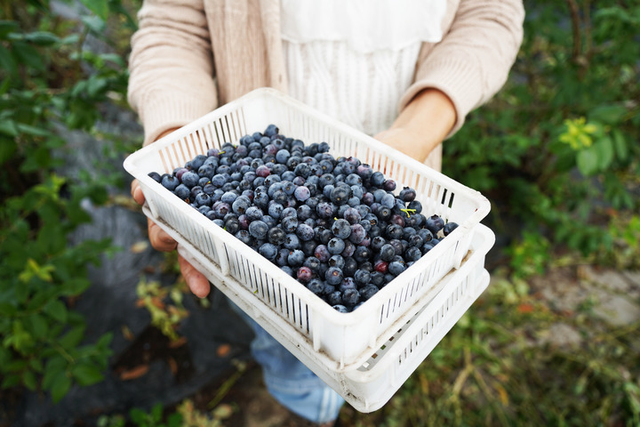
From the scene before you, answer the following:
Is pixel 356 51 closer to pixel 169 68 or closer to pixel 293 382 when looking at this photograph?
pixel 169 68

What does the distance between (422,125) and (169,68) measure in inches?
29.0

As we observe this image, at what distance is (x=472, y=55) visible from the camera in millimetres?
1302

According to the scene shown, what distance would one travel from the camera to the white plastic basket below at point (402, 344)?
83 centimetres

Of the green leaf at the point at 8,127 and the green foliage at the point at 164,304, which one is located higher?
the green leaf at the point at 8,127

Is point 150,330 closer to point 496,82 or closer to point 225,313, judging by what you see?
point 225,313

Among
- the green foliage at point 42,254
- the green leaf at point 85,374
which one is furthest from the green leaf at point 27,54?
the green leaf at point 85,374

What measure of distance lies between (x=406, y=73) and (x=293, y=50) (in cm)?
37

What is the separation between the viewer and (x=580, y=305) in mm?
2305

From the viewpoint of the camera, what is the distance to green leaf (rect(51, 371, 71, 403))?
1315mm

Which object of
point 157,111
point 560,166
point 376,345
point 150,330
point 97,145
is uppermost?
point 157,111

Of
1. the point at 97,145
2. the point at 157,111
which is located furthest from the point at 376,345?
the point at 97,145

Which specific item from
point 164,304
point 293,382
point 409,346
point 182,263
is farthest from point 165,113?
point 164,304

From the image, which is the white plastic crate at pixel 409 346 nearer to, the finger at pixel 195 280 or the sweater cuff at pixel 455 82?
the finger at pixel 195 280

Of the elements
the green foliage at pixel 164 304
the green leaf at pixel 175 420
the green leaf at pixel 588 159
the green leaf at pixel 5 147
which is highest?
the green leaf at pixel 5 147
